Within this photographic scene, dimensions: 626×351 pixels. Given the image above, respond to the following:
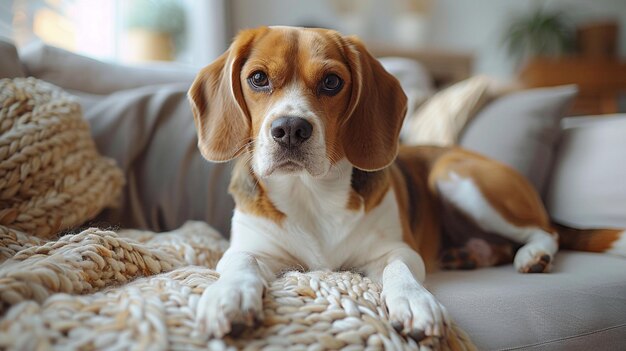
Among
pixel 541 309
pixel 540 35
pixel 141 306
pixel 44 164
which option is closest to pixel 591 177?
pixel 541 309

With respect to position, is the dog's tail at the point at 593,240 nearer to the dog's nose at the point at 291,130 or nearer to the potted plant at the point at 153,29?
the dog's nose at the point at 291,130

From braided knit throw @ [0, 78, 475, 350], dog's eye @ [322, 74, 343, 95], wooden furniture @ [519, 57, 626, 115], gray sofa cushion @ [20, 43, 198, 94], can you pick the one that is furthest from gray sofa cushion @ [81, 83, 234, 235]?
wooden furniture @ [519, 57, 626, 115]

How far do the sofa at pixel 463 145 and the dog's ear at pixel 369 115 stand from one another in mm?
382

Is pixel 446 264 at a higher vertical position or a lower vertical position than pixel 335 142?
lower

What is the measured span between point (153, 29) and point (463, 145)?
274 centimetres

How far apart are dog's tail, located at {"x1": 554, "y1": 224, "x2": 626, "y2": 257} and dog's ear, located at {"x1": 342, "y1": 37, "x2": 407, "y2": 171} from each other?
796mm

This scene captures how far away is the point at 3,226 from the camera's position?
4.07ft

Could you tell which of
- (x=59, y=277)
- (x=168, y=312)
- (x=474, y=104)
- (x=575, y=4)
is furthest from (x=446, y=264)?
(x=575, y=4)

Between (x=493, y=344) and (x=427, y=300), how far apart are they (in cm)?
20

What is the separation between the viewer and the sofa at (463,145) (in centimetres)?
139

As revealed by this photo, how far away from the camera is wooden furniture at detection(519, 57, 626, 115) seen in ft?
17.3

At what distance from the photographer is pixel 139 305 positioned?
91 cm

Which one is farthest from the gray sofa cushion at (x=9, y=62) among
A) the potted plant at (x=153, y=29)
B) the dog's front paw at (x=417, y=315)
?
the potted plant at (x=153, y=29)

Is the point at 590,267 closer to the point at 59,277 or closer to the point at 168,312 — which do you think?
the point at 168,312
